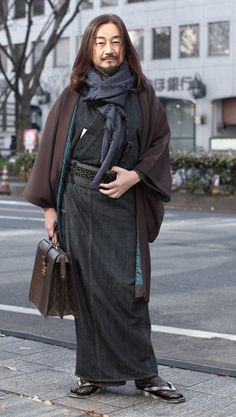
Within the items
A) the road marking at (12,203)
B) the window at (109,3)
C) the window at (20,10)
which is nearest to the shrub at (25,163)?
the road marking at (12,203)

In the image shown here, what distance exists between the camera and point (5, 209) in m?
19.1

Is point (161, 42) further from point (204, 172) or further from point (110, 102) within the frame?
point (110, 102)

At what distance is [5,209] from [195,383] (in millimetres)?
14973

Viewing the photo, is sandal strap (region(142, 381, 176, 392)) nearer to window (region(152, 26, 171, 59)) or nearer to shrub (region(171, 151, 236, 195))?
shrub (region(171, 151, 236, 195))

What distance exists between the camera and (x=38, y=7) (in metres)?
47.7

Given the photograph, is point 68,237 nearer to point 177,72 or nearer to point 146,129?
point 146,129

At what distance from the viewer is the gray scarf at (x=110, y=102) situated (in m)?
3.97

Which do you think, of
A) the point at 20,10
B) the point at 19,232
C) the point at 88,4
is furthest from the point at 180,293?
the point at 20,10

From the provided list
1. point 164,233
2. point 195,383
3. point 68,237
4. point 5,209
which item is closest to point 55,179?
point 68,237

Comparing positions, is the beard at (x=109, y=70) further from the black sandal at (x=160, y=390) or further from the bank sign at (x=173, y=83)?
the bank sign at (x=173, y=83)

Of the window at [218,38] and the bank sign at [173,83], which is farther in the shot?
the bank sign at [173,83]

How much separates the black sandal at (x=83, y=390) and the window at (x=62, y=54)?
43.5m

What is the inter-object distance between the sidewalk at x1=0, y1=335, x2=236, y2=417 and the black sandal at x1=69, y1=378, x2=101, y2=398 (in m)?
0.04

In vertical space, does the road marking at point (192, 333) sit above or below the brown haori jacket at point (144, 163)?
below
